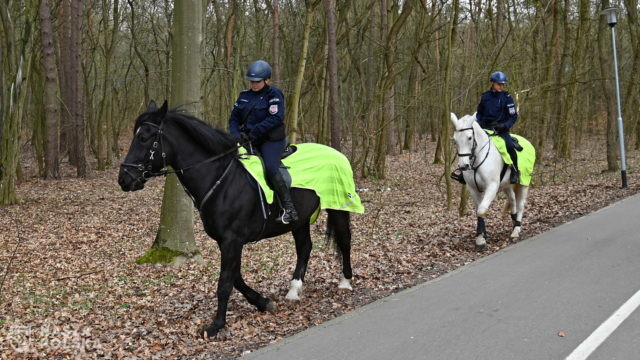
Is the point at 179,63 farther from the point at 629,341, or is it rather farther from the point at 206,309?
the point at 629,341

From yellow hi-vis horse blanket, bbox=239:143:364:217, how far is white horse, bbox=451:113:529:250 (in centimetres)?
307

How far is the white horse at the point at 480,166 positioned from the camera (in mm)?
10055

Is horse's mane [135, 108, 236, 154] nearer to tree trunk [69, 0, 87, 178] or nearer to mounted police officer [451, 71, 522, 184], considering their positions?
mounted police officer [451, 71, 522, 184]

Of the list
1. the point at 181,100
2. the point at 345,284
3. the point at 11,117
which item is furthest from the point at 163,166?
the point at 11,117

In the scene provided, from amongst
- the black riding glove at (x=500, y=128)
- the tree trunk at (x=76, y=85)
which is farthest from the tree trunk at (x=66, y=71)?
the black riding glove at (x=500, y=128)

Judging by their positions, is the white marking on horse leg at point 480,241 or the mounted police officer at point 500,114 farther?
the mounted police officer at point 500,114

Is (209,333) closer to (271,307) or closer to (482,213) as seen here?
(271,307)

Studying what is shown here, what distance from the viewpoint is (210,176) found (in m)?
6.48

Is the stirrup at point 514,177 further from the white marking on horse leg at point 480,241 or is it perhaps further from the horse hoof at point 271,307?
the horse hoof at point 271,307

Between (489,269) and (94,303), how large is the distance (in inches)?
212

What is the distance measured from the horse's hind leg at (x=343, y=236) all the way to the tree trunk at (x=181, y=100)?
3.27m

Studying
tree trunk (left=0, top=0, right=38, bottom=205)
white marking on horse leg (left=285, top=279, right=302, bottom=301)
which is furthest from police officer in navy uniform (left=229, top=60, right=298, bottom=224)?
tree trunk (left=0, top=0, right=38, bottom=205)

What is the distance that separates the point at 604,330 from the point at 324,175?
11.4ft

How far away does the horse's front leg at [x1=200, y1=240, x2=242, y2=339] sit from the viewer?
6.25 meters
